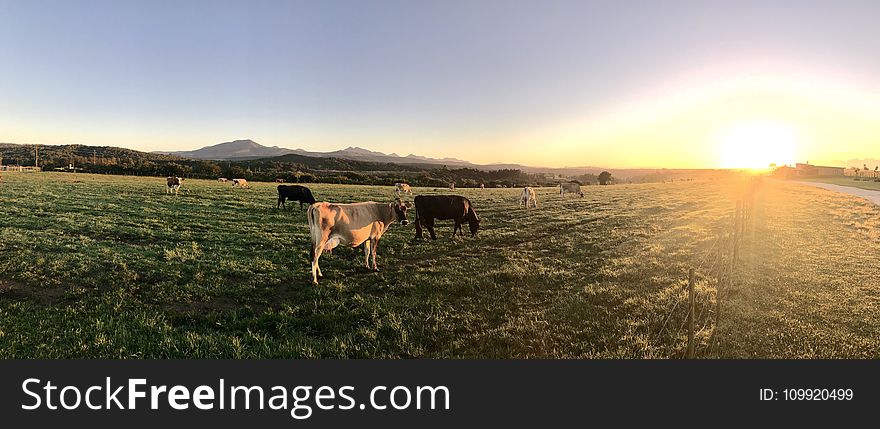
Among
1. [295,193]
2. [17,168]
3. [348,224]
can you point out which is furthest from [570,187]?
[17,168]

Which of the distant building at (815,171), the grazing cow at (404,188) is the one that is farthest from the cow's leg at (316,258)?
the distant building at (815,171)

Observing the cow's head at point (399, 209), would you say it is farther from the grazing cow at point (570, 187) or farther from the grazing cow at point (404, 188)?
the grazing cow at point (570, 187)

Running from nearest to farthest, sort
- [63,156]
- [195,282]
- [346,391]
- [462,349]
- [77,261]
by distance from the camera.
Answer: [346,391] < [462,349] < [195,282] < [77,261] < [63,156]

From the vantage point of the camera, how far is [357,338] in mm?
4902

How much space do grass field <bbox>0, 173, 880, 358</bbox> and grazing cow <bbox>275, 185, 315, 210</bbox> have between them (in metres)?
4.37

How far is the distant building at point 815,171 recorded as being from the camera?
68.9m

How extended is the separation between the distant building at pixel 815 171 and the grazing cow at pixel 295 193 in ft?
288

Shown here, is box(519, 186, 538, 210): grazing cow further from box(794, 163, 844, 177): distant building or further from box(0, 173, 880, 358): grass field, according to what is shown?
box(794, 163, 844, 177): distant building

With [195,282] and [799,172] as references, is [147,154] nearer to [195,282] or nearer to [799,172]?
[195,282]

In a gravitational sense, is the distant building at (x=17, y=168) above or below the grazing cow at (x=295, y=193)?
above

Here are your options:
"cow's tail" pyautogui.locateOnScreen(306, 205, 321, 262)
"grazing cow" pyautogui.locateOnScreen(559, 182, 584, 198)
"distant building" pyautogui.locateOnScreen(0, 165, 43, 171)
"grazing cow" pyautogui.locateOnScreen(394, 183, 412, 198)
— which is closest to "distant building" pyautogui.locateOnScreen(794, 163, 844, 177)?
"grazing cow" pyautogui.locateOnScreen(559, 182, 584, 198)

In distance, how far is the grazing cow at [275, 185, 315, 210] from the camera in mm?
17922

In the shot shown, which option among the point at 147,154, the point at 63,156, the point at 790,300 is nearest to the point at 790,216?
the point at 790,300

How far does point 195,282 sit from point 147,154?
1587 centimetres
